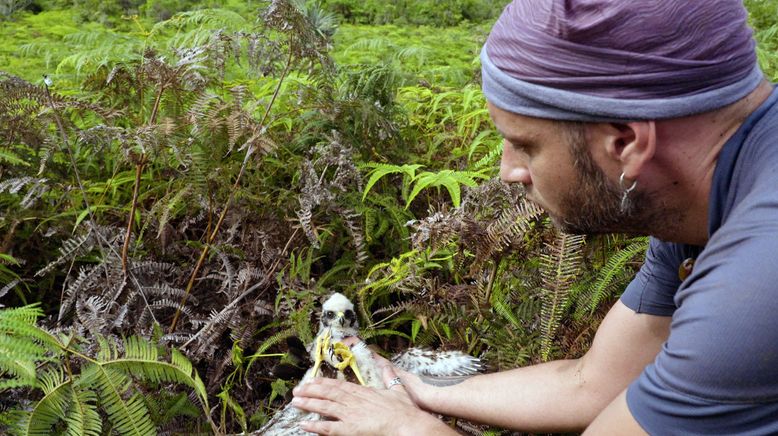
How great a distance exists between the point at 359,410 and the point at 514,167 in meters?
0.93

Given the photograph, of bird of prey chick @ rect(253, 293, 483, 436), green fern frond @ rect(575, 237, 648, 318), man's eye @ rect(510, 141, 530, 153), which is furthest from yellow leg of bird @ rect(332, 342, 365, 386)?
man's eye @ rect(510, 141, 530, 153)

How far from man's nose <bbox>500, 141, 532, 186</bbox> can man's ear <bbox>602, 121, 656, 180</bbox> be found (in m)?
0.25

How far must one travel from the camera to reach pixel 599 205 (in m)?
1.87

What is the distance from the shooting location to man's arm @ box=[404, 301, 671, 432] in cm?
235

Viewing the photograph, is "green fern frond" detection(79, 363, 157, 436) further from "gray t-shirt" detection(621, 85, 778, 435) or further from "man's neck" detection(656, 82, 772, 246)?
"man's neck" detection(656, 82, 772, 246)

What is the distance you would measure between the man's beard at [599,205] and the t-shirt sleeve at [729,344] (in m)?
0.29

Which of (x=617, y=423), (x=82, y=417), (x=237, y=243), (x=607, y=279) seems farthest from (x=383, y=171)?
(x=617, y=423)

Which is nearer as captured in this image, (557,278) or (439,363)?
(557,278)

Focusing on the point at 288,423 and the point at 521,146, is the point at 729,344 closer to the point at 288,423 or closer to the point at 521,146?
the point at 521,146

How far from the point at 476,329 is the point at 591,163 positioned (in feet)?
3.98

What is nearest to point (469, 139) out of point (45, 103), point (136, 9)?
point (45, 103)

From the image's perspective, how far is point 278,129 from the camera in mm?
3777

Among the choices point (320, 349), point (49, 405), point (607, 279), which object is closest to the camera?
point (49, 405)

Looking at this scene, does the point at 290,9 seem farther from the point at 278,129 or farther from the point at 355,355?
the point at 355,355
